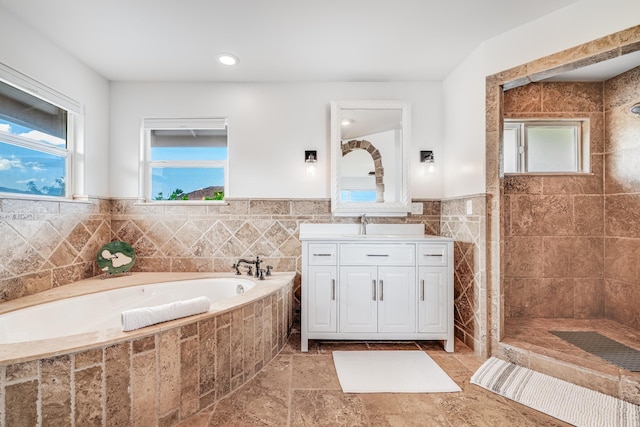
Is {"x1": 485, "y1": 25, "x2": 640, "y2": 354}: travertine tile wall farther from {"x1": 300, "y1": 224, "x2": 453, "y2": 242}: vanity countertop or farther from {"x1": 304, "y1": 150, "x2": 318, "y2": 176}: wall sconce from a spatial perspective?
{"x1": 304, "y1": 150, "x2": 318, "y2": 176}: wall sconce

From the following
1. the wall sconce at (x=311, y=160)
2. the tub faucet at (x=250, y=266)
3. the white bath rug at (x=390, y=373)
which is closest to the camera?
the white bath rug at (x=390, y=373)

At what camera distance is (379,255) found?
2223 mm

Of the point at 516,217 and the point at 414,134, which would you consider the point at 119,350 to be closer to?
the point at 414,134

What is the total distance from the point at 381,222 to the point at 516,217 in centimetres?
129

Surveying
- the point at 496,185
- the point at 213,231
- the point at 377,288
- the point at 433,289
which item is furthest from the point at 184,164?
the point at 496,185

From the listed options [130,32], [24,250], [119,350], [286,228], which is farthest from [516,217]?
[24,250]

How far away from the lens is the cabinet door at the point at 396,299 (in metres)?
2.20

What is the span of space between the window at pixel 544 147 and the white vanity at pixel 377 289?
128cm

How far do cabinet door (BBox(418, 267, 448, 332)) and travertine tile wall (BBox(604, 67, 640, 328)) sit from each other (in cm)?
170

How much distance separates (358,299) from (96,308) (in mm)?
2026

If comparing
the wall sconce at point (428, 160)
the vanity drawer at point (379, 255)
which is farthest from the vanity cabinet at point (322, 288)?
the wall sconce at point (428, 160)

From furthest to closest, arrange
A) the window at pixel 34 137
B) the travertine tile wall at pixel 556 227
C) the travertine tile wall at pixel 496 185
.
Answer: the travertine tile wall at pixel 556 227 < the travertine tile wall at pixel 496 185 < the window at pixel 34 137

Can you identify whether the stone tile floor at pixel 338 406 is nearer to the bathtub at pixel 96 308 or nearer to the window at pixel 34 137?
the bathtub at pixel 96 308

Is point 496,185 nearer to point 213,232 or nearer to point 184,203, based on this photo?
point 213,232
